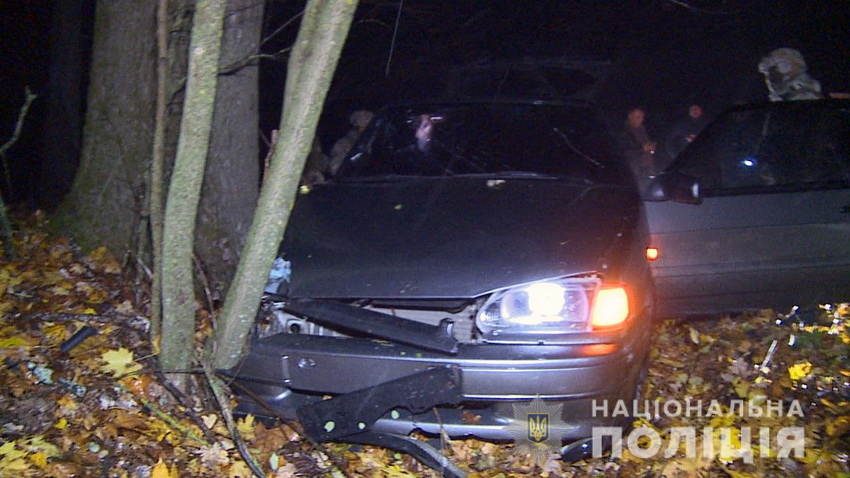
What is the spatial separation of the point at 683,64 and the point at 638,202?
5.76 meters

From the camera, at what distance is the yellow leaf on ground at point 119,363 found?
163 inches

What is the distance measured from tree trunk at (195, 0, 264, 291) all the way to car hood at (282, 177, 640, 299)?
61 centimetres

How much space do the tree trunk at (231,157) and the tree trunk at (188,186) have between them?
101 centimetres

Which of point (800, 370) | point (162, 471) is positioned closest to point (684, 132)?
point (800, 370)

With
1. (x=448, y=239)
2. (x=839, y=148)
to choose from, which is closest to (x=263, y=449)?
(x=448, y=239)

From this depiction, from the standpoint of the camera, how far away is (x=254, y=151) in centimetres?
570

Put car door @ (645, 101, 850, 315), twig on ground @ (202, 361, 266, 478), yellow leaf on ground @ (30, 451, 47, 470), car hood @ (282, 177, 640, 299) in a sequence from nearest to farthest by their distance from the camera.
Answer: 1. yellow leaf on ground @ (30, 451, 47, 470)
2. twig on ground @ (202, 361, 266, 478)
3. car hood @ (282, 177, 640, 299)
4. car door @ (645, 101, 850, 315)

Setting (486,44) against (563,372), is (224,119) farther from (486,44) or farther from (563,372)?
(486,44)

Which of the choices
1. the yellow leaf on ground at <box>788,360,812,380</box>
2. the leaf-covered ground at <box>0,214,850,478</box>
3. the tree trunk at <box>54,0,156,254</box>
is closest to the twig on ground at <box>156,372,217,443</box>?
the leaf-covered ground at <box>0,214,850,478</box>

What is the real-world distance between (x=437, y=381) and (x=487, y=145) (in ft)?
7.26

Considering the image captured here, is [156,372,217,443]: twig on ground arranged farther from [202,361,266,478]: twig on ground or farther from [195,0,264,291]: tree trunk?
[195,0,264,291]: tree trunk

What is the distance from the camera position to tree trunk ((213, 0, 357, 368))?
3834mm

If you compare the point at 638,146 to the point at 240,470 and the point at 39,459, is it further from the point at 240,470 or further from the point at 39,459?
the point at 39,459

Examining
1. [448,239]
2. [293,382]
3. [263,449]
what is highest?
[448,239]
